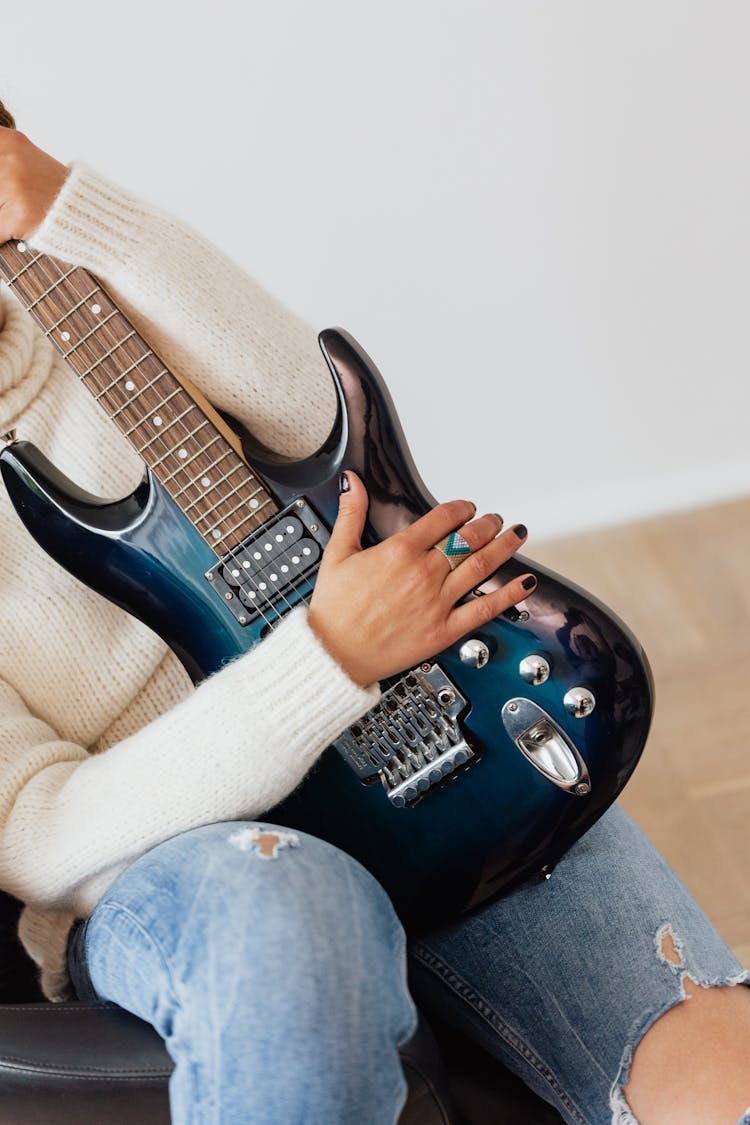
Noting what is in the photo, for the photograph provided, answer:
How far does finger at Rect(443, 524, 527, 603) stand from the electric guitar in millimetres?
17

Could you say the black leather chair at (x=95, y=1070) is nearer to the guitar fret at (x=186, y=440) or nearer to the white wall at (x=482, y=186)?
the guitar fret at (x=186, y=440)

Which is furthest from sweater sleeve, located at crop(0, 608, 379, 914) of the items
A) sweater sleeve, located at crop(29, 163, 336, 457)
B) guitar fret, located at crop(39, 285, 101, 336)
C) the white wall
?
the white wall

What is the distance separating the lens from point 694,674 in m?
1.78

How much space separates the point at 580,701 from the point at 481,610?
10 centimetres

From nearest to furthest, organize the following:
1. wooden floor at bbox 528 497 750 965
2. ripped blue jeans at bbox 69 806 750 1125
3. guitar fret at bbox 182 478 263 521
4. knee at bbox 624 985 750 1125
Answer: ripped blue jeans at bbox 69 806 750 1125, knee at bbox 624 985 750 1125, guitar fret at bbox 182 478 263 521, wooden floor at bbox 528 497 750 965

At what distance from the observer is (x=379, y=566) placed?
2.79ft

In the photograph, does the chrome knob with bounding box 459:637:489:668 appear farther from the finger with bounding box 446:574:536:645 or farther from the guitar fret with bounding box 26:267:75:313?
the guitar fret with bounding box 26:267:75:313

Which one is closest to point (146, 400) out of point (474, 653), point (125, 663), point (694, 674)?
point (125, 663)

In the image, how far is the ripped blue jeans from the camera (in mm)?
682

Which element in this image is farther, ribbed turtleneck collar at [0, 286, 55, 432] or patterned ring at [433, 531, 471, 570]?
ribbed turtleneck collar at [0, 286, 55, 432]

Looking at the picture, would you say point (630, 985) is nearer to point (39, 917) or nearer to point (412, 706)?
point (412, 706)

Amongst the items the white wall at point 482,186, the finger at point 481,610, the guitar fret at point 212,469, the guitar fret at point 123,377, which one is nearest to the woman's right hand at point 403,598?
the finger at point 481,610

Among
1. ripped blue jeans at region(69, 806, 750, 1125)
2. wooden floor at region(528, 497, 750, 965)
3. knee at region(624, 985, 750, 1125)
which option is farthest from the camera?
wooden floor at region(528, 497, 750, 965)

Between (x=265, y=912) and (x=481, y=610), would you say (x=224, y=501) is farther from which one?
(x=265, y=912)
